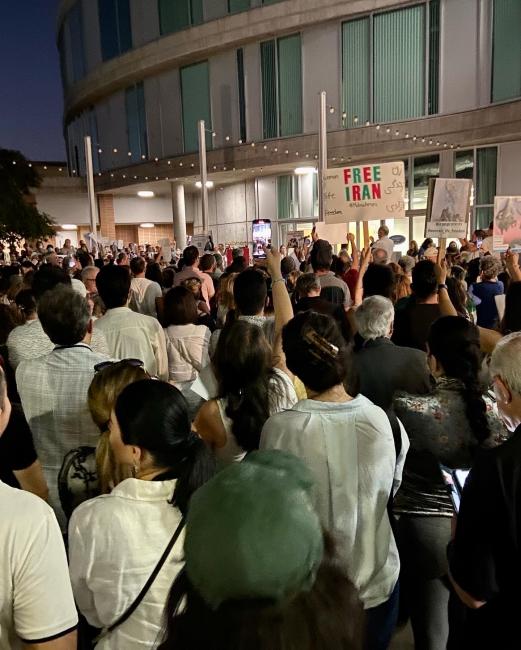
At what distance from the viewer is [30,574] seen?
56.0 inches

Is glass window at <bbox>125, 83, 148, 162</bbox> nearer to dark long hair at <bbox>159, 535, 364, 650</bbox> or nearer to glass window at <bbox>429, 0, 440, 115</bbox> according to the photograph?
glass window at <bbox>429, 0, 440, 115</bbox>

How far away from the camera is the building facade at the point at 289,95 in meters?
17.9

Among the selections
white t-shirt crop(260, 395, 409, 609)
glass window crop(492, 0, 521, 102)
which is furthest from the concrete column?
white t-shirt crop(260, 395, 409, 609)

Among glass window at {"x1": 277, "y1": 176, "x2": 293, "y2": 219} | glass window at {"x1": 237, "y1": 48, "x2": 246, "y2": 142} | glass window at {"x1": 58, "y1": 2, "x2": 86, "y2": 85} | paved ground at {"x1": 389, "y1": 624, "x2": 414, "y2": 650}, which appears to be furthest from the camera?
glass window at {"x1": 58, "y1": 2, "x2": 86, "y2": 85}

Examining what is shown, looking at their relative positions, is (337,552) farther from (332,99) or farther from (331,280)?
(332,99)

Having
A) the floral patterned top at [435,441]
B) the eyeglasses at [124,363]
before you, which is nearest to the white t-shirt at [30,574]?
the eyeglasses at [124,363]

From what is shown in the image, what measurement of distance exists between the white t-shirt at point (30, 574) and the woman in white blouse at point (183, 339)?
2907 mm

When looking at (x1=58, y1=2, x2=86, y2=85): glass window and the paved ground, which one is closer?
the paved ground

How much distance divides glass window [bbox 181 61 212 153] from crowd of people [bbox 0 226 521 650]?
2201 centimetres

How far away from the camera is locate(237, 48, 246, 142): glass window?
22.2 m

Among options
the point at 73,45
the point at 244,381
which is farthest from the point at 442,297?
the point at 73,45

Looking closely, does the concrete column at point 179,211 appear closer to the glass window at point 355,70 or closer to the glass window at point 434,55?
the glass window at point 355,70

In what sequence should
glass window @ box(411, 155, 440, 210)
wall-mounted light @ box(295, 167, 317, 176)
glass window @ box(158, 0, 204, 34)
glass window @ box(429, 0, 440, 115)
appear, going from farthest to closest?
glass window @ box(158, 0, 204, 34) < wall-mounted light @ box(295, 167, 317, 176) < glass window @ box(411, 155, 440, 210) < glass window @ box(429, 0, 440, 115)

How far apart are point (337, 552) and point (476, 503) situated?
0.74 meters
